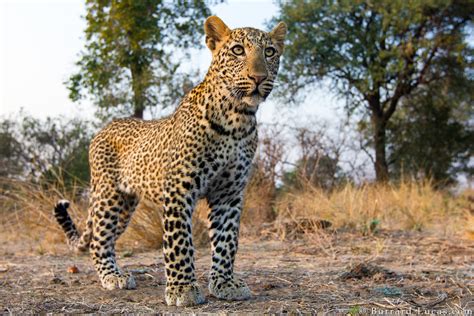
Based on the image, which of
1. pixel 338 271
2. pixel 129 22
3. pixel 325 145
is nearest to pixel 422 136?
pixel 129 22

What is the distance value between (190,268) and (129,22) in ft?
57.3

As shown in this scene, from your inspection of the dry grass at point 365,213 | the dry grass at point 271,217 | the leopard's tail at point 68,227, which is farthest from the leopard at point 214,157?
the dry grass at point 365,213

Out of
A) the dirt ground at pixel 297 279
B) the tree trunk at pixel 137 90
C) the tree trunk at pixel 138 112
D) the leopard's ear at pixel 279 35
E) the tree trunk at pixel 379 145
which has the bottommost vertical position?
the dirt ground at pixel 297 279

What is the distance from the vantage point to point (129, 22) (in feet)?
69.4

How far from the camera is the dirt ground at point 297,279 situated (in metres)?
4.66

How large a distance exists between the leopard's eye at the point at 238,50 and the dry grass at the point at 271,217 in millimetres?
3351

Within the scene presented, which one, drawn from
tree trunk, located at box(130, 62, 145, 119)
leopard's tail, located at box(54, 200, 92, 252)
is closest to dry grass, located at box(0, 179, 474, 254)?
leopard's tail, located at box(54, 200, 92, 252)

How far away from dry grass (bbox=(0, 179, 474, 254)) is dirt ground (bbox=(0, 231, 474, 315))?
250 mm

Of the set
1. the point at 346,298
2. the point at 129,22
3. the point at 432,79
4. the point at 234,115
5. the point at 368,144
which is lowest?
the point at 346,298

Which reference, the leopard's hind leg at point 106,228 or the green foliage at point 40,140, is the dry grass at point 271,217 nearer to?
the leopard's hind leg at point 106,228

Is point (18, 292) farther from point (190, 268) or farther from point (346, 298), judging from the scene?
point (346, 298)

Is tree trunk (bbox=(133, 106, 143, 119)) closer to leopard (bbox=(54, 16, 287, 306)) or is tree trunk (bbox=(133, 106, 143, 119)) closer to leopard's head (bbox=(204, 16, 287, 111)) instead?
leopard (bbox=(54, 16, 287, 306))

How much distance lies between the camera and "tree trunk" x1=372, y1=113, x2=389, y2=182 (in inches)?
917

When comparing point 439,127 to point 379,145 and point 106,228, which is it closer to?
point 379,145
